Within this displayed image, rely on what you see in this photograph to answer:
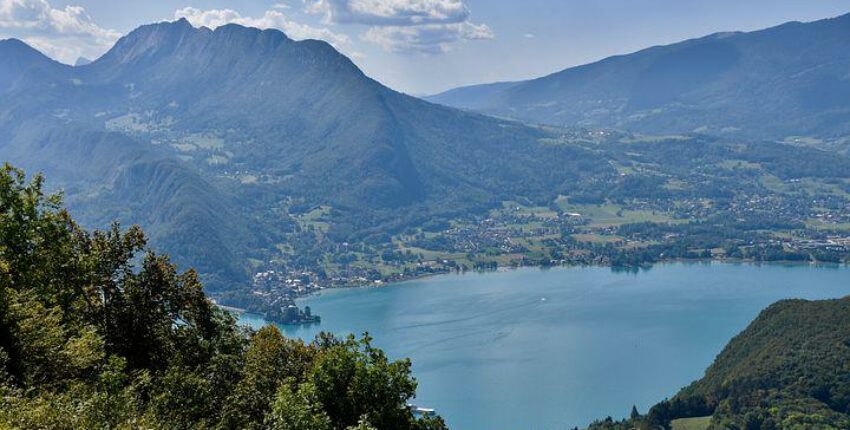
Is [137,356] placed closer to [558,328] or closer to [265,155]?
[558,328]

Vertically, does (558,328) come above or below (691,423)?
above

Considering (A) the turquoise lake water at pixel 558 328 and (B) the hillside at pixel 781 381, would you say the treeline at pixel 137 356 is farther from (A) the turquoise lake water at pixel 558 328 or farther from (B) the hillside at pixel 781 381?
(A) the turquoise lake water at pixel 558 328

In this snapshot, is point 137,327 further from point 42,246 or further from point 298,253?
point 298,253

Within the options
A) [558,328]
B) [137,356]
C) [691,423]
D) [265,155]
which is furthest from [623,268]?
[137,356]

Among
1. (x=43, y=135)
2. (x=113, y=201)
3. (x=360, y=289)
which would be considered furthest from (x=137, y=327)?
(x=43, y=135)

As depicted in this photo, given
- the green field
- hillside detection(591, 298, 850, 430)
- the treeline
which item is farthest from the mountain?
the treeline
